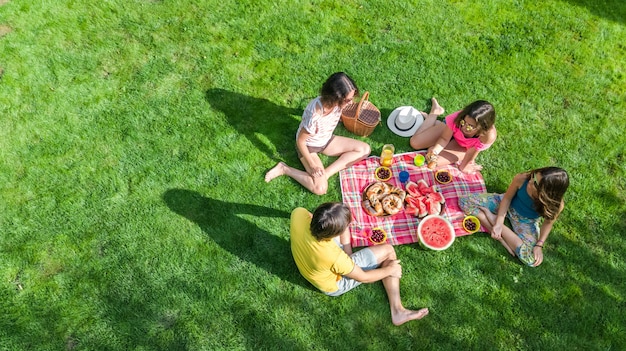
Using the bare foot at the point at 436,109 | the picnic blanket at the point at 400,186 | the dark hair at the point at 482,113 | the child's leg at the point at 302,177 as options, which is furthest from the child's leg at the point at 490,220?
the child's leg at the point at 302,177

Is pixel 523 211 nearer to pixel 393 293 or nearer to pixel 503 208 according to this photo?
pixel 503 208

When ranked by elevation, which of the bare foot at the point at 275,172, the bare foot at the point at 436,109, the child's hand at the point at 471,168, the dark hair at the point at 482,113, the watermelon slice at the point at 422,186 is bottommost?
the bare foot at the point at 275,172

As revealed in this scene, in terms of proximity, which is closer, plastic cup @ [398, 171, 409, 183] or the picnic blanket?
the picnic blanket

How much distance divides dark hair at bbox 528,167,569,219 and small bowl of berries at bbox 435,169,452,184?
3.37 feet

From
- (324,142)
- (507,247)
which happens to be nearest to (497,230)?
(507,247)

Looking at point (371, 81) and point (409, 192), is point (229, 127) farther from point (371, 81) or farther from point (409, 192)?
point (409, 192)

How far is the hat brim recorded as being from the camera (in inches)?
215

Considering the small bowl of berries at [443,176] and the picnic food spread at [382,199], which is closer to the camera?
the picnic food spread at [382,199]

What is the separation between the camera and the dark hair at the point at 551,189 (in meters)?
4.04

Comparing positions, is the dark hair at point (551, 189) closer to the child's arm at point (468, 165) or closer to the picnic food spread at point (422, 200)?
the child's arm at point (468, 165)

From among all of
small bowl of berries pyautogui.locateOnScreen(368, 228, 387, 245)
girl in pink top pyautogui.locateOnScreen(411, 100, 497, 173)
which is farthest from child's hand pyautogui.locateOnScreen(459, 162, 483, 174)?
small bowl of berries pyautogui.locateOnScreen(368, 228, 387, 245)

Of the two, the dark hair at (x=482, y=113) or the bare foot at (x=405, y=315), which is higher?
the dark hair at (x=482, y=113)

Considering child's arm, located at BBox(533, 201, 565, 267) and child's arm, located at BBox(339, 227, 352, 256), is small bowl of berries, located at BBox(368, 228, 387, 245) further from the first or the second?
child's arm, located at BBox(533, 201, 565, 267)

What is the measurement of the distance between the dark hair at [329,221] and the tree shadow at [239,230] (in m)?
1.23
